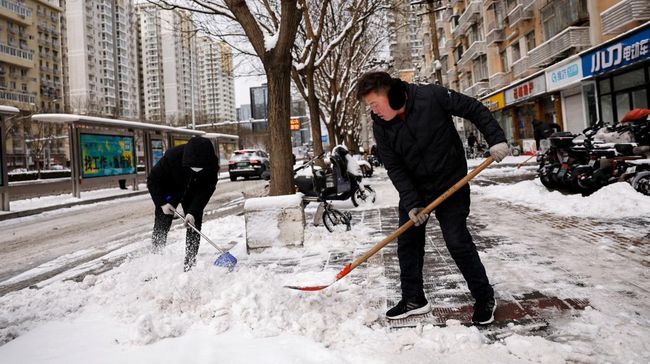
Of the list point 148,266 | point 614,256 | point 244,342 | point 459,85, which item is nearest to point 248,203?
point 148,266

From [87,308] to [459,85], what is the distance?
45224 millimetres

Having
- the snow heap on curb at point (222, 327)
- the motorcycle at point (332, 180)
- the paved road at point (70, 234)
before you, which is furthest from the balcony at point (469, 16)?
the snow heap on curb at point (222, 327)

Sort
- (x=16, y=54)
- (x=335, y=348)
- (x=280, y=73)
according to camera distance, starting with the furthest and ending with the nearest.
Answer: (x=16, y=54), (x=280, y=73), (x=335, y=348)

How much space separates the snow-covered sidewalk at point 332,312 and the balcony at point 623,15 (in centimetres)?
1448

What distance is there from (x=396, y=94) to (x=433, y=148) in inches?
17.4

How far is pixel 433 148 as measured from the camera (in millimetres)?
3068

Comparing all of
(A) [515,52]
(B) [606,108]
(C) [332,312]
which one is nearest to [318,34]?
(C) [332,312]

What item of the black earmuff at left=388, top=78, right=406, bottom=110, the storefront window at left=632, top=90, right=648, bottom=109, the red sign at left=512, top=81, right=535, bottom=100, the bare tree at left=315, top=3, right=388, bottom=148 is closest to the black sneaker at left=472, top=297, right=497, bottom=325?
the black earmuff at left=388, top=78, right=406, bottom=110

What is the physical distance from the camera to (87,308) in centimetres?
377

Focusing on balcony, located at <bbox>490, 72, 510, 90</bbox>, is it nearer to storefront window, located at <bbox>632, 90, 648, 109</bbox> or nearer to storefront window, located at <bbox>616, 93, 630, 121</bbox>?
storefront window, located at <bbox>616, 93, 630, 121</bbox>

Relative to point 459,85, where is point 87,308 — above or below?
below

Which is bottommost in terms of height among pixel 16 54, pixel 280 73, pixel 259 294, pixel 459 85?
pixel 259 294

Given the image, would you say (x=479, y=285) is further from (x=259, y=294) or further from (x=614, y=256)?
(x=614, y=256)

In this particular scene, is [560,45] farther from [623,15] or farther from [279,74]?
[279,74]
